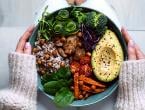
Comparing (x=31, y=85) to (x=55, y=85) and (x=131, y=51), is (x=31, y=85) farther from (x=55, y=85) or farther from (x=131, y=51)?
(x=131, y=51)

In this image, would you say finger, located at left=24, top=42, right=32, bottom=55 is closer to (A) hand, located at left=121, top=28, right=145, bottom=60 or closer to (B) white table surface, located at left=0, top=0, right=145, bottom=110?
(B) white table surface, located at left=0, top=0, right=145, bottom=110

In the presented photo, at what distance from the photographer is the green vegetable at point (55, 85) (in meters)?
0.78

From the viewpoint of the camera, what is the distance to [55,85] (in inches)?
30.8

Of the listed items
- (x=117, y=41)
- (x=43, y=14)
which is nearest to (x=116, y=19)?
(x=117, y=41)

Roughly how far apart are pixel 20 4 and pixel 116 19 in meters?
0.22

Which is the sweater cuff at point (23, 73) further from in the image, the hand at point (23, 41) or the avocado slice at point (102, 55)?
the avocado slice at point (102, 55)

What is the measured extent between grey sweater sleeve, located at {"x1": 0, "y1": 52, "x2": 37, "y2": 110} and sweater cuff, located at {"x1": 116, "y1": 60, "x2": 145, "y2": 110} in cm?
19

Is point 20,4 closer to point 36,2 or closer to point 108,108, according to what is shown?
point 36,2

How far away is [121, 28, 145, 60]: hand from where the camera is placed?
0.78m

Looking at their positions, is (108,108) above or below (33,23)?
below

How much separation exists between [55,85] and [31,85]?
5 cm

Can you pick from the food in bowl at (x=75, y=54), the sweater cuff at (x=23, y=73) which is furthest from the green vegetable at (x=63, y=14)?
the sweater cuff at (x=23, y=73)

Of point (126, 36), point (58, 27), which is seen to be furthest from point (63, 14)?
point (126, 36)

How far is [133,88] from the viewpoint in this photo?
2.55 ft
